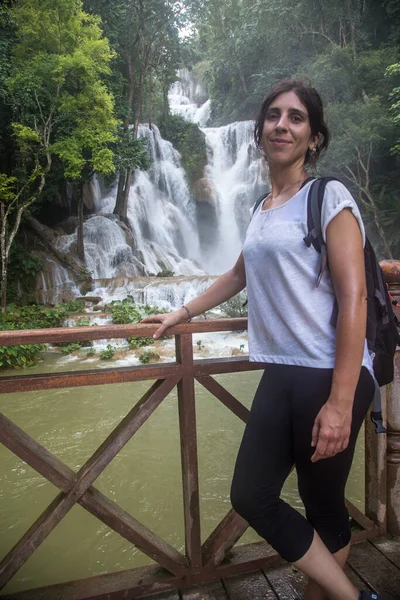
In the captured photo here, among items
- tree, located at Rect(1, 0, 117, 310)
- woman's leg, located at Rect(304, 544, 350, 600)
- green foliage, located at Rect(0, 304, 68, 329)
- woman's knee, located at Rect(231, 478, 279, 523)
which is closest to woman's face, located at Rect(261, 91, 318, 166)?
woman's knee, located at Rect(231, 478, 279, 523)

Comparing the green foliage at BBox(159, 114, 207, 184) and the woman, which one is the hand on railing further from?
the green foliage at BBox(159, 114, 207, 184)

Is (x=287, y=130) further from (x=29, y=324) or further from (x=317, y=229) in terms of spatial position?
(x=29, y=324)

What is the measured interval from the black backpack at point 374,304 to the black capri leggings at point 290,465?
9 centimetres

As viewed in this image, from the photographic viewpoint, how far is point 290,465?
1306 millimetres

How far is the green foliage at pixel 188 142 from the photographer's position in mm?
22078

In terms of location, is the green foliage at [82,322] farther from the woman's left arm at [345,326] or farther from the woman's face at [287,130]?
the woman's left arm at [345,326]

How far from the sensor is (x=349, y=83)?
59.1 ft

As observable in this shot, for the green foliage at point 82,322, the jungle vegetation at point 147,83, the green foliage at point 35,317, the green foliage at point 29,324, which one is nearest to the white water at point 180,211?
the jungle vegetation at point 147,83

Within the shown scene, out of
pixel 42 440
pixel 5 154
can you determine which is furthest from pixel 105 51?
pixel 42 440

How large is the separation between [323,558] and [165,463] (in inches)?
134

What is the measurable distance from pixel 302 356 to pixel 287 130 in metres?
0.68

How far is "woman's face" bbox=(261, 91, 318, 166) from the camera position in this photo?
131 cm

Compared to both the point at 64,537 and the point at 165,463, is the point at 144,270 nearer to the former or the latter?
the point at 165,463

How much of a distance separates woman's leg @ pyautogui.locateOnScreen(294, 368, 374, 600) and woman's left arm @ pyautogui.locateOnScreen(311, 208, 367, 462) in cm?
6
